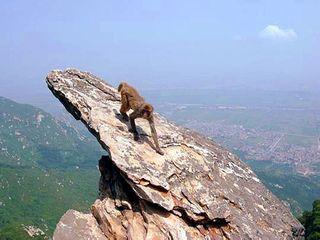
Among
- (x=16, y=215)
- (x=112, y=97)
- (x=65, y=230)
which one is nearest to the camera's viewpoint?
(x=65, y=230)

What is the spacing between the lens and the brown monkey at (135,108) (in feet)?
56.9

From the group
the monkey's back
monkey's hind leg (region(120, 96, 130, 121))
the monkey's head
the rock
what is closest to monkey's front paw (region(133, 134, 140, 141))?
the monkey's head

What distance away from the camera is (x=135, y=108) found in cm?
1773

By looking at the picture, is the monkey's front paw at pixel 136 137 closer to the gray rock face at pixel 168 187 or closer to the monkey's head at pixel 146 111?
the gray rock face at pixel 168 187

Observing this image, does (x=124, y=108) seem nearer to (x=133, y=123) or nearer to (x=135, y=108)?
(x=135, y=108)

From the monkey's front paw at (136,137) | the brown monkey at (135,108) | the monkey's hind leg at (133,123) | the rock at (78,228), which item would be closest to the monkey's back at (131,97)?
the brown monkey at (135,108)

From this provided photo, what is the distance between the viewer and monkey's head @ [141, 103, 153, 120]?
1732cm

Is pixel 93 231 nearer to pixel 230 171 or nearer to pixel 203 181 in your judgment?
pixel 203 181

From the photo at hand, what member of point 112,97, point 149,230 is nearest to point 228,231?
point 149,230

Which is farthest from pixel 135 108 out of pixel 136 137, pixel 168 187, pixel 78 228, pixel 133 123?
pixel 78 228

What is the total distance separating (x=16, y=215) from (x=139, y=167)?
145m

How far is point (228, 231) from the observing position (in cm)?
1606

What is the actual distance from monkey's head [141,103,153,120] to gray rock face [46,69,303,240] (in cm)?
85

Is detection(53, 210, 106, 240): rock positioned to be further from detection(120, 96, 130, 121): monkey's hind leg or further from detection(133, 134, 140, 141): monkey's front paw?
detection(120, 96, 130, 121): monkey's hind leg
